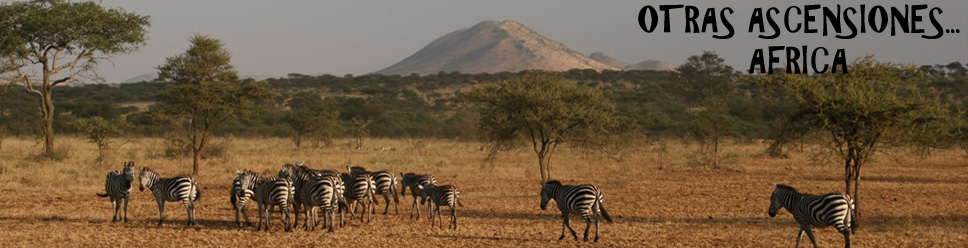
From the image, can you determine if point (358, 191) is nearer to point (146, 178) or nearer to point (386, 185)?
point (386, 185)

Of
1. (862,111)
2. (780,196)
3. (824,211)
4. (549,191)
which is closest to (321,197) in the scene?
(549,191)

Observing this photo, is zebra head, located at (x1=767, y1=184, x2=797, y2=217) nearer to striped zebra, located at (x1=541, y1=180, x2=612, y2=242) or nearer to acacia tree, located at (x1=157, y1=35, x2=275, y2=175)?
striped zebra, located at (x1=541, y1=180, x2=612, y2=242)

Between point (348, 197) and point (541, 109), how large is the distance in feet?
29.2

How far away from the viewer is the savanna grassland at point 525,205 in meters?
13.3

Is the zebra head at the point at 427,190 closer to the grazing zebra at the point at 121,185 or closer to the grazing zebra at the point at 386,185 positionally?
the grazing zebra at the point at 386,185

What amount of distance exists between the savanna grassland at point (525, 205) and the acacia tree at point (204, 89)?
219 cm

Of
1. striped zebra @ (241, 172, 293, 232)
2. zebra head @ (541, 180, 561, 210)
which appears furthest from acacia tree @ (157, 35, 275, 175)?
zebra head @ (541, 180, 561, 210)

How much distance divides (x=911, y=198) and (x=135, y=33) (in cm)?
2909

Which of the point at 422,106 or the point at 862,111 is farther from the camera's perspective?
the point at 422,106

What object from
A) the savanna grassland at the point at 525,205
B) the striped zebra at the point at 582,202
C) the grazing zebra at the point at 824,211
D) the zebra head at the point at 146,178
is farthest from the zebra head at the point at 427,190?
the grazing zebra at the point at 824,211

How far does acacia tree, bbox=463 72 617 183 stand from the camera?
2358 cm

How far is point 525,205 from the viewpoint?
18984 millimetres

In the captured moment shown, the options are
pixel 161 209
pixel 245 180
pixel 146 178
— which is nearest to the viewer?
pixel 245 180

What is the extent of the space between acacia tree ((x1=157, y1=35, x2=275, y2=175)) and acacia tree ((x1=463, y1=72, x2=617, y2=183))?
8.63 m
